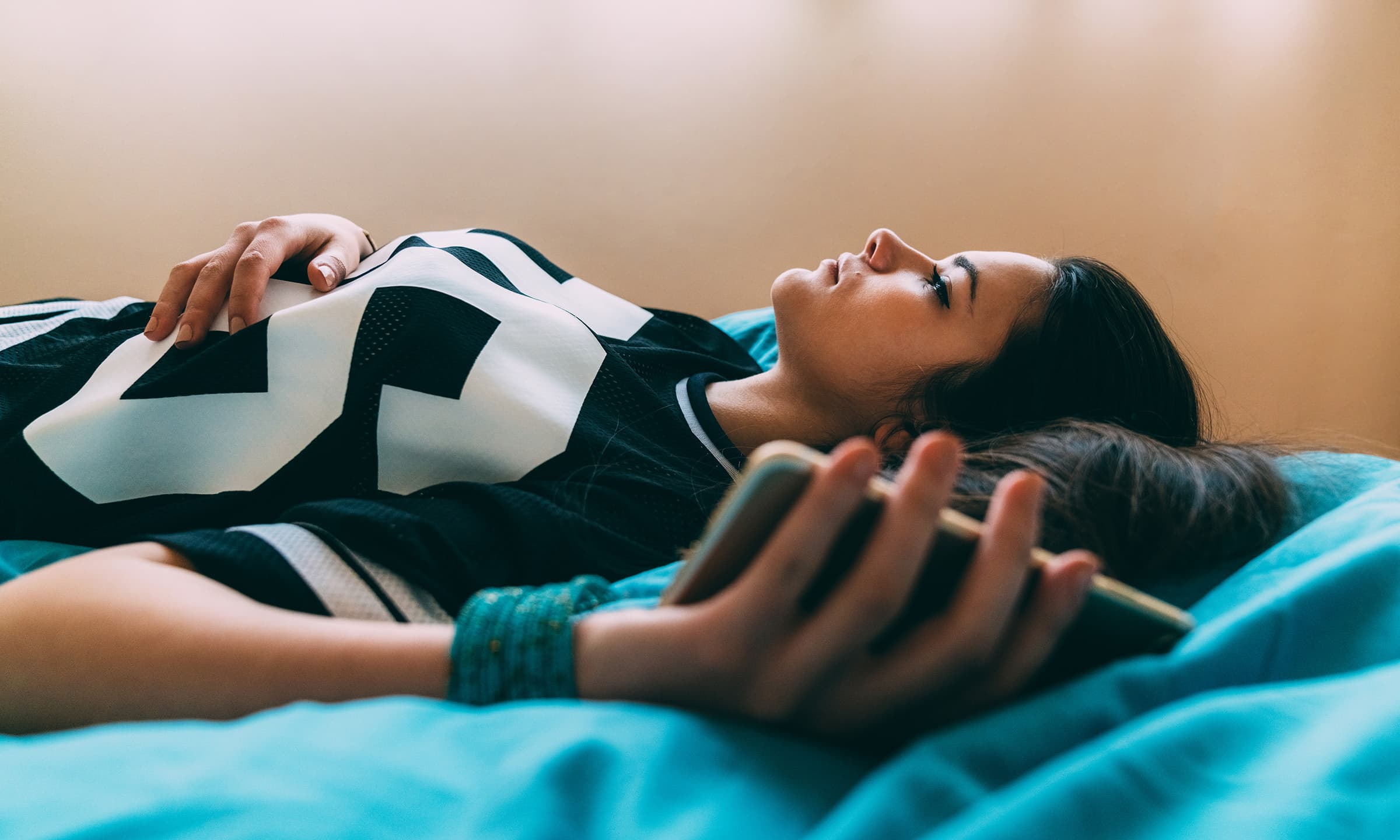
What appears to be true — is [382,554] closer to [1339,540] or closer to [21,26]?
[1339,540]

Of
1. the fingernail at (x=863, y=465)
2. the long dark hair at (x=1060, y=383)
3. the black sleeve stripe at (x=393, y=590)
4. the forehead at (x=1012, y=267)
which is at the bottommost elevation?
the black sleeve stripe at (x=393, y=590)

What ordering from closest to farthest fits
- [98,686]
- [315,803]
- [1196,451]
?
[315,803] → [98,686] → [1196,451]

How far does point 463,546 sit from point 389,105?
4.71ft

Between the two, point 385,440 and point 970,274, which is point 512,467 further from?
point 970,274

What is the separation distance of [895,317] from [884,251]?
4.9 inches

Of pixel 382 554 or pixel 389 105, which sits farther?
pixel 389 105

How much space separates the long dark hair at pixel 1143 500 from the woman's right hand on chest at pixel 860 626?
0.20 m

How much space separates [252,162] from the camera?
67.1 inches

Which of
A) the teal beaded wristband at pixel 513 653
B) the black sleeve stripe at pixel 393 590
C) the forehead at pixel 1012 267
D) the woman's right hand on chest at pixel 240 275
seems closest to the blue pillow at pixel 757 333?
the forehead at pixel 1012 267

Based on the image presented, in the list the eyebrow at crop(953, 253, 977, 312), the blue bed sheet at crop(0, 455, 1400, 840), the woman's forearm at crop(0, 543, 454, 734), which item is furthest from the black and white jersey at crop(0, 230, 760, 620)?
the eyebrow at crop(953, 253, 977, 312)

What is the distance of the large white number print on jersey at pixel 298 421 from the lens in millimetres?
727

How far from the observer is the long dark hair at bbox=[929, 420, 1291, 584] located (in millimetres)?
551

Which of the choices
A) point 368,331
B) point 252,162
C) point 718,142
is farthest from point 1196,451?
point 252,162

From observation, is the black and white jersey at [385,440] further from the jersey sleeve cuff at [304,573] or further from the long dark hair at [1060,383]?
the long dark hair at [1060,383]
